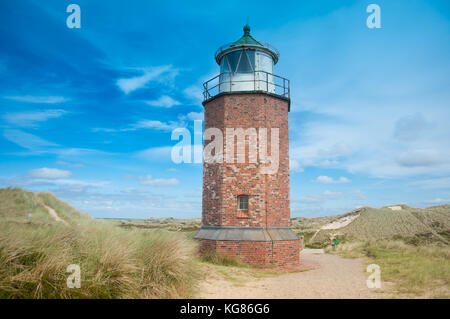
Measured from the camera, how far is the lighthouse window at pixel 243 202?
12656mm

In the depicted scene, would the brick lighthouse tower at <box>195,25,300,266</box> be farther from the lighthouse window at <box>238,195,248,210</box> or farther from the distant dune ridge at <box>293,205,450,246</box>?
the distant dune ridge at <box>293,205,450,246</box>

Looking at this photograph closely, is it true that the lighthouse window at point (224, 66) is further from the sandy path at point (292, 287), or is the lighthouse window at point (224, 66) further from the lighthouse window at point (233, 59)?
the sandy path at point (292, 287)

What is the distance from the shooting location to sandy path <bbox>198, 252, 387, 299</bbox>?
7.78 metres

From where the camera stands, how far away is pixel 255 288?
8531 mm

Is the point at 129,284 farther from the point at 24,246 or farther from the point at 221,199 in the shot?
the point at 221,199

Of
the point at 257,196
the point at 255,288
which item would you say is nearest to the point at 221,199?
the point at 257,196

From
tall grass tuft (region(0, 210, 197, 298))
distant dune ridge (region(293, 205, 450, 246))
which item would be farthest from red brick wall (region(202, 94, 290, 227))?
distant dune ridge (region(293, 205, 450, 246))

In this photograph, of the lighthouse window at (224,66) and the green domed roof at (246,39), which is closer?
the green domed roof at (246,39)

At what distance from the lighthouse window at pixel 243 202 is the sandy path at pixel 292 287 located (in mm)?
3077

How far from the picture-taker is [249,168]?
502 inches

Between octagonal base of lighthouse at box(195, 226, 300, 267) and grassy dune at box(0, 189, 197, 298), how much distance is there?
11.2 ft

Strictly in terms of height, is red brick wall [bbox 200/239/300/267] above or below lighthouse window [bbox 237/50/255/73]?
below

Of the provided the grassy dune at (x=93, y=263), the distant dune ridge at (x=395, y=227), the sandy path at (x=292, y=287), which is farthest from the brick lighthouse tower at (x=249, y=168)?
the distant dune ridge at (x=395, y=227)
